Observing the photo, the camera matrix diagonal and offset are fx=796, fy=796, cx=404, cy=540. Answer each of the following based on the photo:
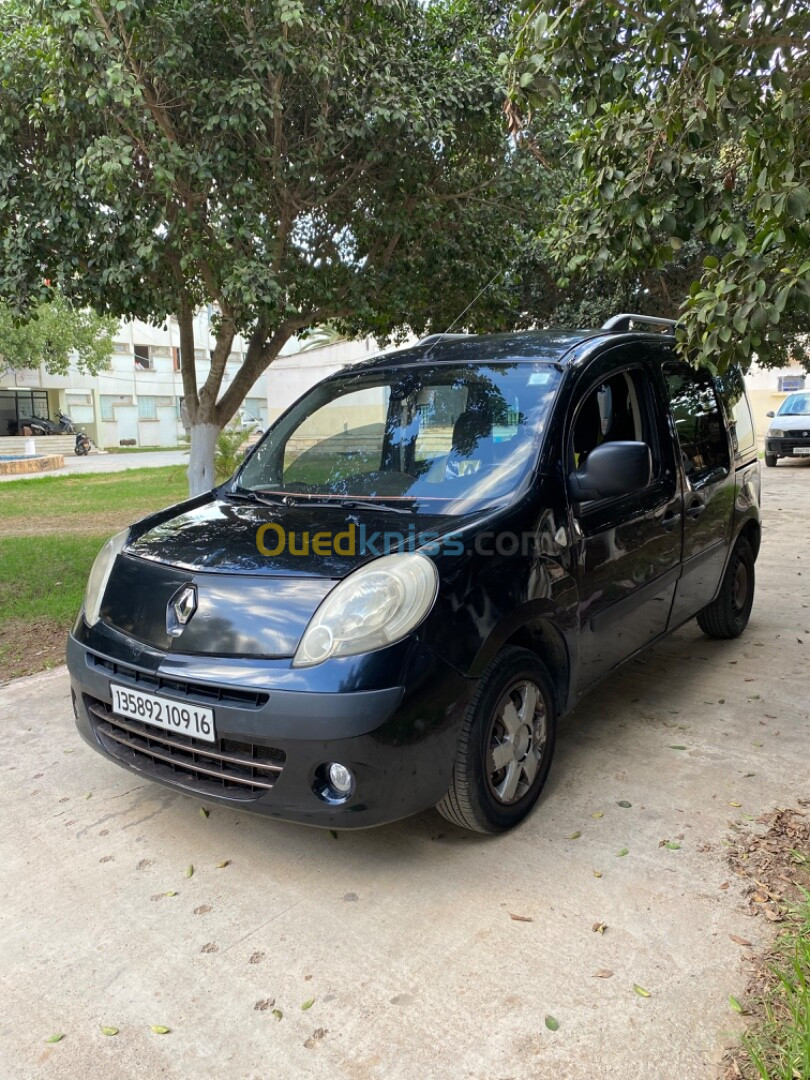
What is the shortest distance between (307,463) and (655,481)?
1.65m

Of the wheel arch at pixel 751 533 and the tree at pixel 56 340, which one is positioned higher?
the tree at pixel 56 340

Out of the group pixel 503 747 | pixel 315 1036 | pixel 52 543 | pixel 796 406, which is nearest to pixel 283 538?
pixel 503 747

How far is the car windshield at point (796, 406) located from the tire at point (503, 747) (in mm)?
17291

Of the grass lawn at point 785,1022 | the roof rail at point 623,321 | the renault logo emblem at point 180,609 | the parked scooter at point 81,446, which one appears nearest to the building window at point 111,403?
the parked scooter at point 81,446

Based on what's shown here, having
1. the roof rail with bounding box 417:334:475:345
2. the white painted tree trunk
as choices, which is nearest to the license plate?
the roof rail with bounding box 417:334:475:345

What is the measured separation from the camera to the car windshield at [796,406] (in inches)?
711

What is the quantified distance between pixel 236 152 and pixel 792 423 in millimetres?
15147

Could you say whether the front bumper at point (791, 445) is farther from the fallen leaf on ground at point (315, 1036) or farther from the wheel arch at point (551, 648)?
the fallen leaf on ground at point (315, 1036)

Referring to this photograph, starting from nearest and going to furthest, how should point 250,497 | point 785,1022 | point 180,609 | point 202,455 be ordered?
point 785,1022 → point 180,609 → point 250,497 → point 202,455

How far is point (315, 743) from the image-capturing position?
2.39m

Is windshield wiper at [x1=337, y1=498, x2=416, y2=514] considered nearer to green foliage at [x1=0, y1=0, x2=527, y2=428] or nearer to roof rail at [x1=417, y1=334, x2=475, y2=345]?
roof rail at [x1=417, y1=334, x2=475, y2=345]

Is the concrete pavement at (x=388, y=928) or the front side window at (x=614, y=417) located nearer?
the concrete pavement at (x=388, y=928)

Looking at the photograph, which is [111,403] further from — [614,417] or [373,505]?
[373,505]

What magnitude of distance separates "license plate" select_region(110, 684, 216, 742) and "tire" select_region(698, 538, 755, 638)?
341 cm
